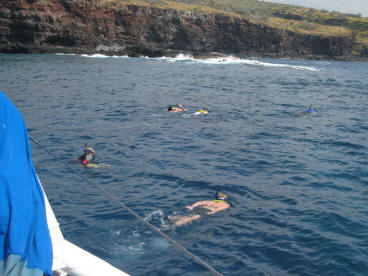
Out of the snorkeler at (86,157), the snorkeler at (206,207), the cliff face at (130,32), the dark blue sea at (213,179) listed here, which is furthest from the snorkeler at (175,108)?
the cliff face at (130,32)

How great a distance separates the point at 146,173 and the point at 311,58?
3936 inches

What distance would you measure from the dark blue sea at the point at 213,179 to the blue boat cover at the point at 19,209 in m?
4.04

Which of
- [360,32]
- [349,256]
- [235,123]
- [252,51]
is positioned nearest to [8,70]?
[235,123]

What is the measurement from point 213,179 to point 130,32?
68.5m

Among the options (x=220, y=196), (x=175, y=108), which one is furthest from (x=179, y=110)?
(x=220, y=196)

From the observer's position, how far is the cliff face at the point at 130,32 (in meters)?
61.6

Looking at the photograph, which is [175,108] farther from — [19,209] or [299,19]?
[299,19]

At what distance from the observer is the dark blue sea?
291 inches

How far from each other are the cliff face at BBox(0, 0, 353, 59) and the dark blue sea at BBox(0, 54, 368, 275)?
42.7m

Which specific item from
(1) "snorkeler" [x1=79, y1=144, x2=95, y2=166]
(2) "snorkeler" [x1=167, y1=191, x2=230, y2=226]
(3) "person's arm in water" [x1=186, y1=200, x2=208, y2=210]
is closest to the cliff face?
(1) "snorkeler" [x1=79, y1=144, x2=95, y2=166]

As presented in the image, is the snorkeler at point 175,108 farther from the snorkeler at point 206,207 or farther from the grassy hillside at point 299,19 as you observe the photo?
the grassy hillside at point 299,19

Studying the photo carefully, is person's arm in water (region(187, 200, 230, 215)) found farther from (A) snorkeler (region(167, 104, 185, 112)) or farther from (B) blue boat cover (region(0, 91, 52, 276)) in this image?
(A) snorkeler (region(167, 104, 185, 112))

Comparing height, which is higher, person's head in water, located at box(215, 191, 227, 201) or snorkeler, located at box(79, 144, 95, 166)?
snorkeler, located at box(79, 144, 95, 166)

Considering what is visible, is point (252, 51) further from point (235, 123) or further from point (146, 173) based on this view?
point (146, 173)
